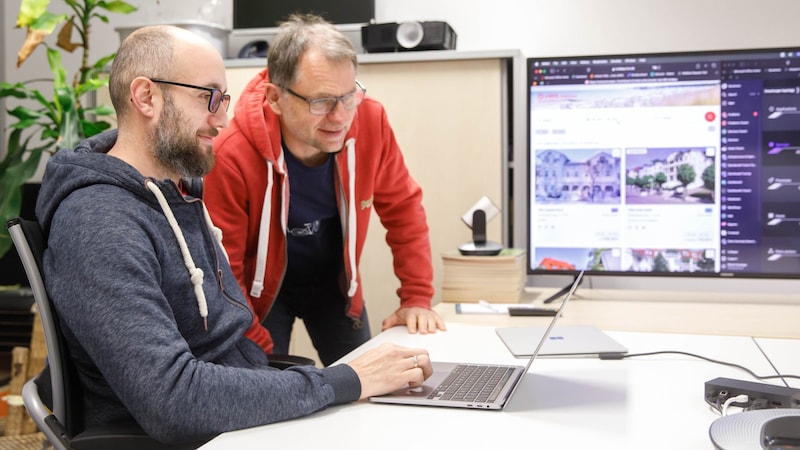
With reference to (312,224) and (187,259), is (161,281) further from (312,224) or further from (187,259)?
(312,224)

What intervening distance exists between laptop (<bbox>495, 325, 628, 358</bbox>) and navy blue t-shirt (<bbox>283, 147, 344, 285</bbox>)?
0.57 metres

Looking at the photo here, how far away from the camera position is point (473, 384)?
130 centimetres

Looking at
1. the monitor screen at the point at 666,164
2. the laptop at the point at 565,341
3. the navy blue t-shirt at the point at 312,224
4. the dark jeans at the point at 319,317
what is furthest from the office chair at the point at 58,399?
the monitor screen at the point at 666,164

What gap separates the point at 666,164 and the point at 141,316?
1651mm

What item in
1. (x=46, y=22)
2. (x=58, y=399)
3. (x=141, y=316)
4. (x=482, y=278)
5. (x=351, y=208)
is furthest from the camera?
(x=46, y=22)

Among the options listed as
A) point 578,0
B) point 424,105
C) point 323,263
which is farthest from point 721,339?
point 578,0

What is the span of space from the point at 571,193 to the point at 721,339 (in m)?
0.73

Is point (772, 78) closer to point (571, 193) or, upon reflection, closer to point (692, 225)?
point (692, 225)

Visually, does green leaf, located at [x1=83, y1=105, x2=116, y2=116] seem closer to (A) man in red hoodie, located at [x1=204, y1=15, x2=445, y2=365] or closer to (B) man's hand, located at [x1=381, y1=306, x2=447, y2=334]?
(A) man in red hoodie, located at [x1=204, y1=15, x2=445, y2=365]

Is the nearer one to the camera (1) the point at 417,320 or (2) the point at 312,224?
(1) the point at 417,320

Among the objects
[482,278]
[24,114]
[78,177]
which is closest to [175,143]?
[78,177]

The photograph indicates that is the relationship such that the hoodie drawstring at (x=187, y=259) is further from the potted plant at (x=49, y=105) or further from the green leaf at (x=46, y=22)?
the green leaf at (x=46, y=22)

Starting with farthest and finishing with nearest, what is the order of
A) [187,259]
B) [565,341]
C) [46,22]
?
1. [46,22]
2. [565,341]
3. [187,259]

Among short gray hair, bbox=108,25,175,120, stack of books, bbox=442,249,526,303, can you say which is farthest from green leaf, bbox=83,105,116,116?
short gray hair, bbox=108,25,175,120
